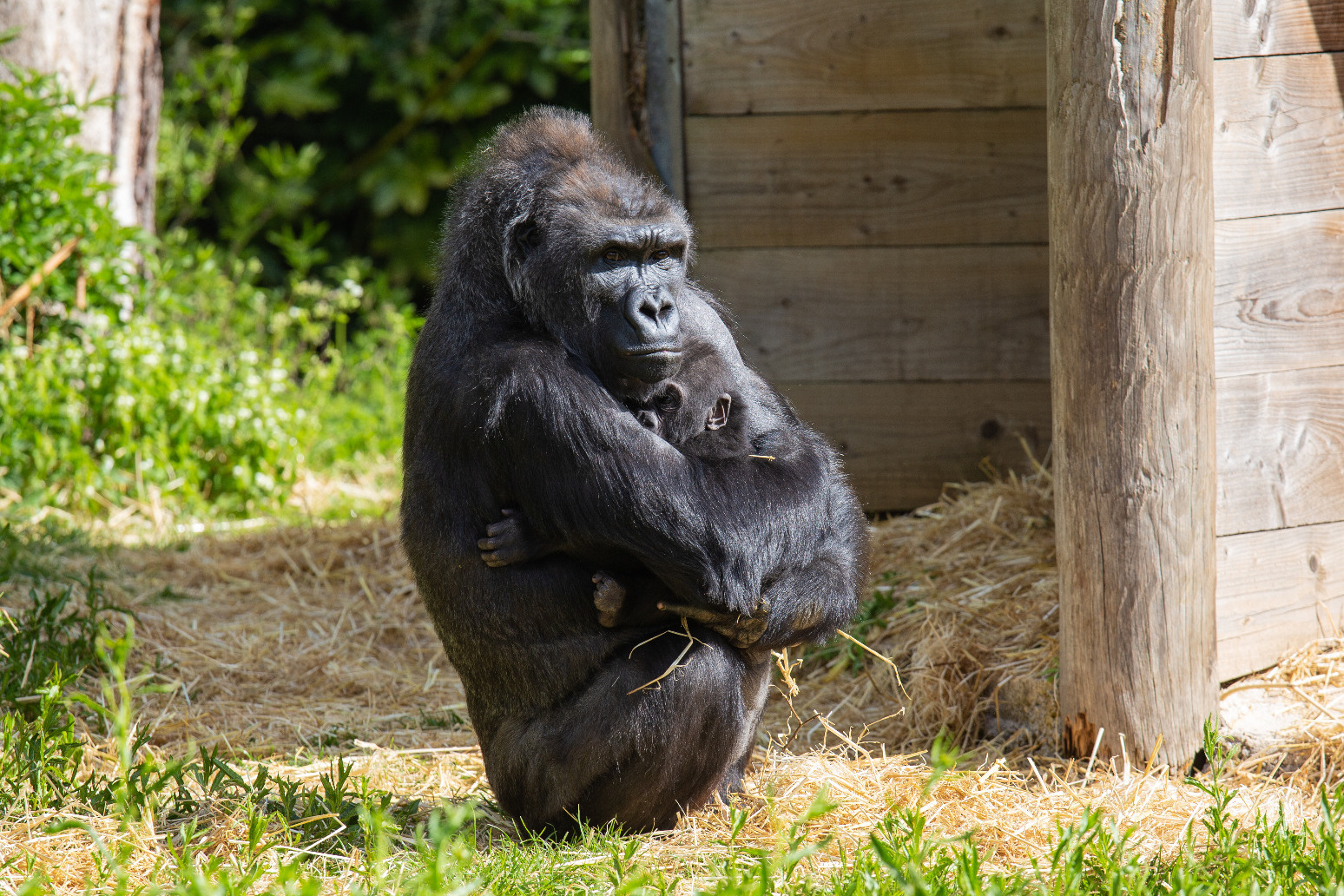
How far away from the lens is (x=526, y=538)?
2.61 metres

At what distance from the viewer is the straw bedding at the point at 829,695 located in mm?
2824

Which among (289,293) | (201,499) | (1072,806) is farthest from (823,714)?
(289,293)

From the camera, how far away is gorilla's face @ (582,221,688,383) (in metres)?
2.63

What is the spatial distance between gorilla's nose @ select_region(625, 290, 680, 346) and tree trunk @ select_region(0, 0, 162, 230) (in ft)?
12.9

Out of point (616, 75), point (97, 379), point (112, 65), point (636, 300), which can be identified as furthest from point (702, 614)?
point (112, 65)

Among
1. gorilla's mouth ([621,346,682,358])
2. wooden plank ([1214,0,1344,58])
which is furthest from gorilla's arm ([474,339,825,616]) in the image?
wooden plank ([1214,0,1344,58])

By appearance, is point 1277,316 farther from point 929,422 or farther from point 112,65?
point 112,65

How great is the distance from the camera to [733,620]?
8.57 ft

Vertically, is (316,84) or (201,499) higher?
(316,84)

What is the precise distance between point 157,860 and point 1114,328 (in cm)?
230

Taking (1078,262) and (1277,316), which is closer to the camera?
(1078,262)

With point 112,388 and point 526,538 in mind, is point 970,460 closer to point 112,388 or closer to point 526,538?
point 526,538

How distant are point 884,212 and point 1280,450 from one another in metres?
1.71

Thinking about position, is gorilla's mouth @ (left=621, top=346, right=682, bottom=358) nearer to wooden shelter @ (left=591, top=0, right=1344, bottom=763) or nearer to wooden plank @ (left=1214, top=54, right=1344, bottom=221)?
wooden shelter @ (left=591, top=0, right=1344, bottom=763)
